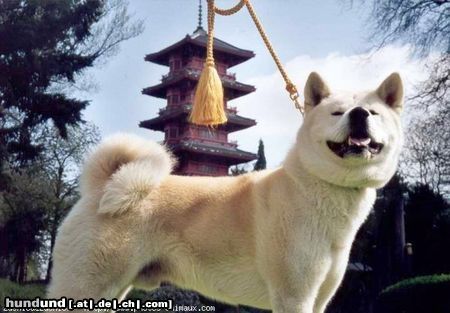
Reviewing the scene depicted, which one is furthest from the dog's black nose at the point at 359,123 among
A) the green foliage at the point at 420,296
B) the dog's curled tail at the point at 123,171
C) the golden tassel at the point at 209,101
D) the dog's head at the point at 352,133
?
the green foliage at the point at 420,296

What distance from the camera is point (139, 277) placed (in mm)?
2959

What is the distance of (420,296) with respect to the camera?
9.55 metres

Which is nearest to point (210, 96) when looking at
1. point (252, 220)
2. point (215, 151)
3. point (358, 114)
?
point (252, 220)

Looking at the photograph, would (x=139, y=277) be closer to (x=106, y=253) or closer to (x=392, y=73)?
(x=106, y=253)

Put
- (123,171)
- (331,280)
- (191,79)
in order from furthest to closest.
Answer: (191,79)
(123,171)
(331,280)

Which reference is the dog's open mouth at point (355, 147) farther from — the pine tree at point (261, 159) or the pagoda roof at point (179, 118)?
the pagoda roof at point (179, 118)

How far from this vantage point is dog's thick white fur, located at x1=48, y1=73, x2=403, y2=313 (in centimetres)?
260

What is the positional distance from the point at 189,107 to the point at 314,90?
2457 cm

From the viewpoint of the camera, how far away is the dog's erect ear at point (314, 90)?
111 inches

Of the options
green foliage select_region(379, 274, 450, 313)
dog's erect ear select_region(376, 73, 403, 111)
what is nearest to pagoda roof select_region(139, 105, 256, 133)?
green foliage select_region(379, 274, 450, 313)

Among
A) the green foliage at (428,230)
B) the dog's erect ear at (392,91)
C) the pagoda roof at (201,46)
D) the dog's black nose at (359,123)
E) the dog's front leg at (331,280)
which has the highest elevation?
the pagoda roof at (201,46)

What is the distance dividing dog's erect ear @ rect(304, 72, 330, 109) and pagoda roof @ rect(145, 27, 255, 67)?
27165 millimetres

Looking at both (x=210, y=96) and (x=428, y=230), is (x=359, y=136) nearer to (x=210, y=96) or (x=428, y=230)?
(x=210, y=96)

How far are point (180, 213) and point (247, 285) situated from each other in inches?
21.0
